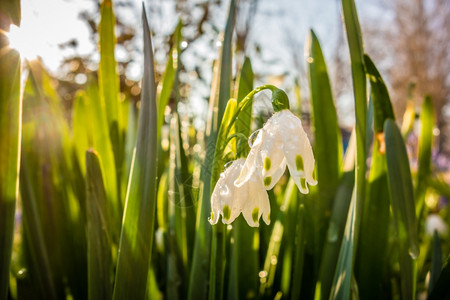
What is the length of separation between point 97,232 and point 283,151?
1.06 ft

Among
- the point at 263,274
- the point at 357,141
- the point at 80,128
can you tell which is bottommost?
the point at 263,274

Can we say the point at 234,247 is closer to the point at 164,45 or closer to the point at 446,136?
the point at 164,45

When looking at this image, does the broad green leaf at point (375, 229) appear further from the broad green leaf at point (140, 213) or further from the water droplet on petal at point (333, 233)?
the broad green leaf at point (140, 213)

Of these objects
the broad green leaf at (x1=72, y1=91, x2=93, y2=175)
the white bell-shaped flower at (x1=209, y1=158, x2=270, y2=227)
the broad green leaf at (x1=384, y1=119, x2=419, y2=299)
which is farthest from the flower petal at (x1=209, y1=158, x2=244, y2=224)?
the broad green leaf at (x1=72, y1=91, x2=93, y2=175)

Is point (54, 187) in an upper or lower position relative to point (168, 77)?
lower

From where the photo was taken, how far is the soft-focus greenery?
0.48m

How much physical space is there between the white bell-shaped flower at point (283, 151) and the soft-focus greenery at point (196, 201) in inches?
2.3

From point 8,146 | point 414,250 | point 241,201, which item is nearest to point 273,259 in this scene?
point 414,250

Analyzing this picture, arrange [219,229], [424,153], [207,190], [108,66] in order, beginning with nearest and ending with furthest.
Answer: [219,229]
[207,190]
[108,66]
[424,153]

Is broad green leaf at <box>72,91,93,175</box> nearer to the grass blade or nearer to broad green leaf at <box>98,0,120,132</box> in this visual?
broad green leaf at <box>98,0,120,132</box>

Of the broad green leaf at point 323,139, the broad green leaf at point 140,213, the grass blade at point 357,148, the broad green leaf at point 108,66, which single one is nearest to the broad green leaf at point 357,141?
the grass blade at point 357,148

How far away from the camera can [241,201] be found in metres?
0.38

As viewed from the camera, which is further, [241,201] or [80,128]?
[80,128]

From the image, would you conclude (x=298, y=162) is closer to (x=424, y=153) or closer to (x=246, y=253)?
(x=246, y=253)
